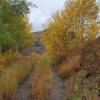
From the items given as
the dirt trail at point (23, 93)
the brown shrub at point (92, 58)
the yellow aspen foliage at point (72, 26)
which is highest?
the yellow aspen foliage at point (72, 26)

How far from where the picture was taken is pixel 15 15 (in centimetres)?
1855

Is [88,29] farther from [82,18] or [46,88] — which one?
[46,88]

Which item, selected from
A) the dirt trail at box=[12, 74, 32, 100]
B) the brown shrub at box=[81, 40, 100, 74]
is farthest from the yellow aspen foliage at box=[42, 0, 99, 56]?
the dirt trail at box=[12, 74, 32, 100]

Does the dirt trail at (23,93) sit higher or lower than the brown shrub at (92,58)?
lower

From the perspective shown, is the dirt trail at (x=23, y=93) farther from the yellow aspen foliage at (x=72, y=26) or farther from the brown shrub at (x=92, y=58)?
the yellow aspen foliage at (x=72, y=26)

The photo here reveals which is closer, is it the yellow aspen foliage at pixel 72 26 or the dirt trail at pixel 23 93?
the dirt trail at pixel 23 93

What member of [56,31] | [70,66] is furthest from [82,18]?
[70,66]

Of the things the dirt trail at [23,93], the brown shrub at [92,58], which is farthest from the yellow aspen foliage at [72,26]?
the dirt trail at [23,93]

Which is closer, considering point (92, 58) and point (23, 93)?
point (23, 93)

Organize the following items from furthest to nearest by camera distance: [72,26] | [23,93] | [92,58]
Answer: [72,26], [92,58], [23,93]

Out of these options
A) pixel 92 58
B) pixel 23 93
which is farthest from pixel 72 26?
pixel 23 93

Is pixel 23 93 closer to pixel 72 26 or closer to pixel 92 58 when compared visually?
pixel 92 58

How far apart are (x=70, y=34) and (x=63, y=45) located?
4.22 ft

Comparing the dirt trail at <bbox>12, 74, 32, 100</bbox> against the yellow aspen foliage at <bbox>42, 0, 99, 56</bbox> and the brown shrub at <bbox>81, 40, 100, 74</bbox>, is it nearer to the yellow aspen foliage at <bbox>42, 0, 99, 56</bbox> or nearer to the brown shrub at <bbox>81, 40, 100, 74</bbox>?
the brown shrub at <bbox>81, 40, 100, 74</bbox>
